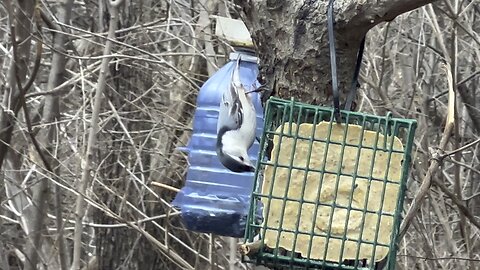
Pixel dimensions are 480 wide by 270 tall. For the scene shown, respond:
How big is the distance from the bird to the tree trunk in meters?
0.11

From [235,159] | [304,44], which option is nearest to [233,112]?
[235,159]

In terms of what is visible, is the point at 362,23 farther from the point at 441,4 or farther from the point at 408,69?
the point at 408,69

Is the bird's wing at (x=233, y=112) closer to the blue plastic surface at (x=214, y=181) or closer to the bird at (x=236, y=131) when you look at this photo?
the bird at (x=236, y=131)

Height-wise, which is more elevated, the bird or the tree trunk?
the tree trunk

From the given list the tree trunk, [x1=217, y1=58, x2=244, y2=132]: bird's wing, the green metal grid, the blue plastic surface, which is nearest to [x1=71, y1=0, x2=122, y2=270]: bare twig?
the blue plastic surface

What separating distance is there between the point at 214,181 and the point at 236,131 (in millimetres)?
747

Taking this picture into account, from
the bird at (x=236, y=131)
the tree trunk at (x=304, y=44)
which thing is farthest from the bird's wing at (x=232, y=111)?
the tree trunk at (x=304, y=44)

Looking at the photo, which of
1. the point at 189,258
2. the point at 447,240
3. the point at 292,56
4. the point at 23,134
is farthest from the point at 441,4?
the point at 292,56

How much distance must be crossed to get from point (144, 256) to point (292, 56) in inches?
132

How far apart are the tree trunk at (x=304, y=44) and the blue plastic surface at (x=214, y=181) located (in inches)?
14.8

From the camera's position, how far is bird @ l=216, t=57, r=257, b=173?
82.1 inches

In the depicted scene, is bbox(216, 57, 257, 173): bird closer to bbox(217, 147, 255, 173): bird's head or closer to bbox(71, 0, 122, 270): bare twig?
bbox(217, 147, 255, 173): bird's head

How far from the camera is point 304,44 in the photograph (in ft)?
6.34

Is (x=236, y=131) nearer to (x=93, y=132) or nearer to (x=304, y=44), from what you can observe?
(x=304, y=44)
